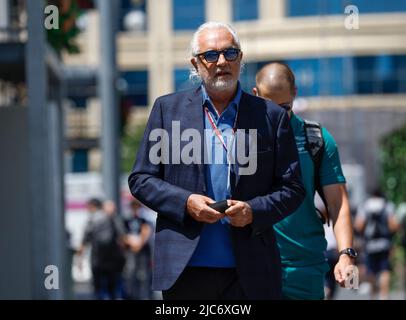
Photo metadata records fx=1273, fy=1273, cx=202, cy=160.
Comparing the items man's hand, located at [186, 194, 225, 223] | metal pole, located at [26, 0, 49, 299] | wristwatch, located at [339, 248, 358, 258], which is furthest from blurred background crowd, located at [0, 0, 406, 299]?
wristwatch, located at [339, 248, 358, 258]

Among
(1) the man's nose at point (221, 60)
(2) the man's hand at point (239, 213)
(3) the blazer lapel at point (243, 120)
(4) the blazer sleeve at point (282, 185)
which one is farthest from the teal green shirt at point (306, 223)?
(2) the man's hand at point (239, 213)

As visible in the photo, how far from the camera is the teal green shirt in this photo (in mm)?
5977

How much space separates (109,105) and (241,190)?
1607 centimetres

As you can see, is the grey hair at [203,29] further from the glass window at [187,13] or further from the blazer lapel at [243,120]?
the glass window at [187,13]

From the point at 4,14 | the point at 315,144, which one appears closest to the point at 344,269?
the point at 315,144

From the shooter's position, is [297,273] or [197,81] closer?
[197,81]

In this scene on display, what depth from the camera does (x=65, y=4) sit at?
14672 millimetres

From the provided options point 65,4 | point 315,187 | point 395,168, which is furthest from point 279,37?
point 315,187

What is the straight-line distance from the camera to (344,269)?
5727mm

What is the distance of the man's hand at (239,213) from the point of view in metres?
4.71

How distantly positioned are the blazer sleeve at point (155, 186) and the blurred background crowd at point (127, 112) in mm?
657

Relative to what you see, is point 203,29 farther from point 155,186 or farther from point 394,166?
point 394,166

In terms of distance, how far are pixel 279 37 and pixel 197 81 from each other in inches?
2067
